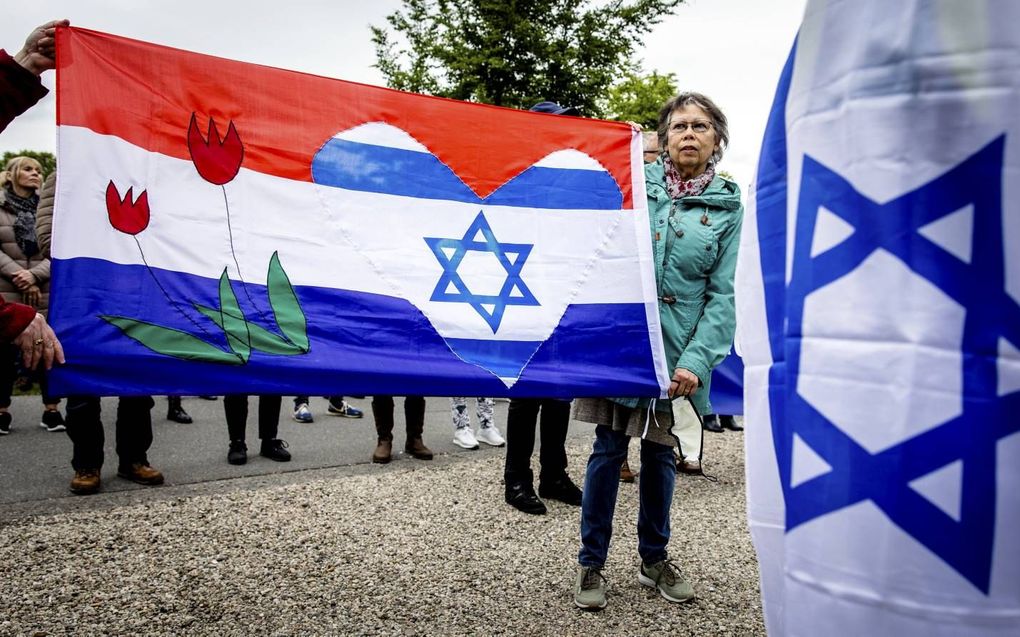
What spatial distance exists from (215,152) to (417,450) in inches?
126

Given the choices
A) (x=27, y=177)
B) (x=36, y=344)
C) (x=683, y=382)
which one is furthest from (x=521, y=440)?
(x=27, y=177)

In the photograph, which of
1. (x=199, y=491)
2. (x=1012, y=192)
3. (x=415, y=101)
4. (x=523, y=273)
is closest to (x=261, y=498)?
(x=199, y=491)

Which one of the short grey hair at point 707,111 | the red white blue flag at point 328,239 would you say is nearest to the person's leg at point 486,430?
the red white blue flag at point 328,239

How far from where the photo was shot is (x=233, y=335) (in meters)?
2.70

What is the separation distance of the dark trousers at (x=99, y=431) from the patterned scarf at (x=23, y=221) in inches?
77.7

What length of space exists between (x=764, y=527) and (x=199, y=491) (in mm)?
3865

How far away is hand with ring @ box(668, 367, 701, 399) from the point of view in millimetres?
2859

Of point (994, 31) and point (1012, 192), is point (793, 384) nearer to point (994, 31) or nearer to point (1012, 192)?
point (1012, 192)

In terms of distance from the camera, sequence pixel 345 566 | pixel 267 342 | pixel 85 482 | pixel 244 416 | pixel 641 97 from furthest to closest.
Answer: pixel 641 97 < pixel 244 416 < pixel 85 482 < pixel 345 566 < pixel 267 342

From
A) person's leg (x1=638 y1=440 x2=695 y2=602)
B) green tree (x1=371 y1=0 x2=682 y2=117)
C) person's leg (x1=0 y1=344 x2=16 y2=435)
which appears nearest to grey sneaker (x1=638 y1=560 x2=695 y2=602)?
person's leg (x1=638 y1=440 x2=695 y2=602)

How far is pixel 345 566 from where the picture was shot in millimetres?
3275

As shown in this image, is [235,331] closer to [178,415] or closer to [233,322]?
[233,322]

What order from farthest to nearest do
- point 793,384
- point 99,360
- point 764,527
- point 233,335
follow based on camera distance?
point 233,335 → point 99,360 → point 764,527 → point 793,384

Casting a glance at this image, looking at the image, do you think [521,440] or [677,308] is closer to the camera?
[677,308]
